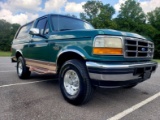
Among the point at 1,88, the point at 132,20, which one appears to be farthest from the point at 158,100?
the point at 132,20

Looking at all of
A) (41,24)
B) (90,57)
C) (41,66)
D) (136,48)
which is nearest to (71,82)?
(90,57)

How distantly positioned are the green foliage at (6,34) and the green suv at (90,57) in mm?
55061

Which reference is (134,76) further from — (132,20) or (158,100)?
(132,20)

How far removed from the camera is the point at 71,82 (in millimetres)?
3453

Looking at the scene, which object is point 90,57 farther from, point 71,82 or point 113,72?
point 71,82

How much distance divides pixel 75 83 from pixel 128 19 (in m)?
45.3

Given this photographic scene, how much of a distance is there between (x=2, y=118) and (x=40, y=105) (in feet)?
2.44

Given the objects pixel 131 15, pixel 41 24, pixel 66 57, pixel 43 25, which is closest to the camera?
pixel 66 57

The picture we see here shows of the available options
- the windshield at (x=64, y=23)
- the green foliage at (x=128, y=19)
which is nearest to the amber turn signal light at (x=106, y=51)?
the windshield at (x=64, y=23)

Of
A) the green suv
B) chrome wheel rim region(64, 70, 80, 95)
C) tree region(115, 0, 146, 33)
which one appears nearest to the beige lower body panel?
the green suv

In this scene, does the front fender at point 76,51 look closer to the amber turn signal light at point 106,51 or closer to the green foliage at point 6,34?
the amber turn signal light at point 106,51

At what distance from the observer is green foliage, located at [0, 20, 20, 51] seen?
179 ft

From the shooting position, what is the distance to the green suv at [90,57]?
9.11ft

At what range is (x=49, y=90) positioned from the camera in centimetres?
428
